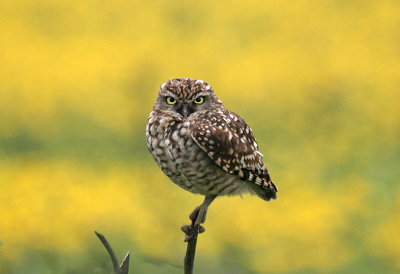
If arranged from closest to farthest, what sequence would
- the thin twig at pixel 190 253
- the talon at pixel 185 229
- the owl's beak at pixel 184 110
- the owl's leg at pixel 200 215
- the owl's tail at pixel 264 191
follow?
the thin twig at pixel 190 253 < the owl's leg at pixel 200 215 < the talon at pixel 185 229 < the owl's beak at pixel 184 110 < the owl's tail at pixel 264 191

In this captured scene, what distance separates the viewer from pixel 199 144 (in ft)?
10.4

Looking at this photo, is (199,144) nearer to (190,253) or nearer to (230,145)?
(230,145)

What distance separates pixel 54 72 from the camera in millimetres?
6504

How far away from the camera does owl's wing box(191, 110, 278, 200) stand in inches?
125

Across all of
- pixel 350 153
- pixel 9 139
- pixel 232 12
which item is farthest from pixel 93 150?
Result: pixel 232 12

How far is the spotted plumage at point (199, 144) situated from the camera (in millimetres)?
3145

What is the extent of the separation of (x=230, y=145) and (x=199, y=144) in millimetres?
133

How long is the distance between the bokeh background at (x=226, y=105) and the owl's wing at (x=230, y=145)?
1.62ft

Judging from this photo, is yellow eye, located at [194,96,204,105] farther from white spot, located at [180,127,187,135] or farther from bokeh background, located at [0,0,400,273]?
bokeh background, located at [0,0,400,273]

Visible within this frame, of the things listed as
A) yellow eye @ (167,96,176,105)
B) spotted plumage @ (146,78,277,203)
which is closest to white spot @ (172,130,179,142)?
spotted plumage @ (146,78,277,203)

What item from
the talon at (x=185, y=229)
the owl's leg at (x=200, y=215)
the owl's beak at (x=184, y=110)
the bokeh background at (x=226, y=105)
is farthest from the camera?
the bokeh background at (x=226, y=105)

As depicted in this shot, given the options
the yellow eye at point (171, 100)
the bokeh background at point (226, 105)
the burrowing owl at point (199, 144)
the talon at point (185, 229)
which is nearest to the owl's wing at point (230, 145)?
the burrowing owl at point (199, 144)

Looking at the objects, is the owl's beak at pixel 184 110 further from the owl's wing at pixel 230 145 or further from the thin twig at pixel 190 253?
the thin twig at pixel 190 253

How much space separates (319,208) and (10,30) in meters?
3.08
